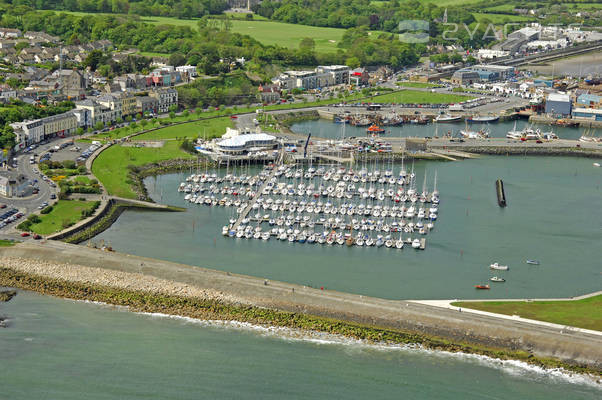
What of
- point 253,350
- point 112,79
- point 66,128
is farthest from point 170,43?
point 253,350

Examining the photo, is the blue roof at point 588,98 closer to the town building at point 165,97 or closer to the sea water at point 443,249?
the sea water at point 443,249

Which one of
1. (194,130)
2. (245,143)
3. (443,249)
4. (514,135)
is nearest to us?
(443,249)

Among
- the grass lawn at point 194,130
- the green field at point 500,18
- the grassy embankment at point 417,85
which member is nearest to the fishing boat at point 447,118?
the grassy embankment at point 417,85

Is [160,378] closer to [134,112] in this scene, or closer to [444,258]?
[444,258]

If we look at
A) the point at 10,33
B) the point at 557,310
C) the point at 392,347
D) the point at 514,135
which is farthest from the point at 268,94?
the point at 392,347

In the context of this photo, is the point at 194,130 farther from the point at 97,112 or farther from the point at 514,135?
the point at 514,135

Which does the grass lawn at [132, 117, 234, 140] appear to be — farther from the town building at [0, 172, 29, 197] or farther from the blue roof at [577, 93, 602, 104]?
the blue roof at [577, 93, 602, 104]

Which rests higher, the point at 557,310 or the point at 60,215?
the point at 60,215
